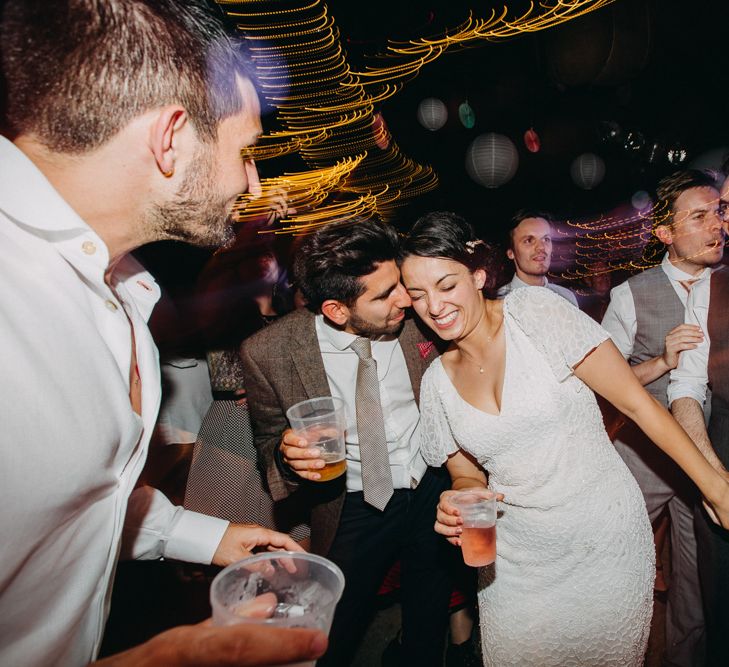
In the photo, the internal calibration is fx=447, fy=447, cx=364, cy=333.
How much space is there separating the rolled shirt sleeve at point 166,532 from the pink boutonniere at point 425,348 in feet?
4.64

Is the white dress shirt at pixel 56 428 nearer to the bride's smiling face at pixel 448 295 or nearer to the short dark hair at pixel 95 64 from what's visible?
the short dark hair at pixel 95 64

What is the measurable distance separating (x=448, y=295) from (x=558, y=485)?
3.04 ft

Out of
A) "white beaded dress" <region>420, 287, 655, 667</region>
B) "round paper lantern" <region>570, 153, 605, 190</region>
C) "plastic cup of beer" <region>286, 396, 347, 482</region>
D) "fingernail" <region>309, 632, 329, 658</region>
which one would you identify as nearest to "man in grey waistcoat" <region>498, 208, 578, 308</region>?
"white beaded dress" <region>420, 287, 655, 667</region>

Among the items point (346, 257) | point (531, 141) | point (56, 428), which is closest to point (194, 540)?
point (56, 428)

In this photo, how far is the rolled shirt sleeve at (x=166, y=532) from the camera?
4.71 feet

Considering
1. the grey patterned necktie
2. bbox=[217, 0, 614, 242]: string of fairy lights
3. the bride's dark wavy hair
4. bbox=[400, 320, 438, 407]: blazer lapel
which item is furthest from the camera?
bbox=[217, 0, 614, 242]: string of fairy lights

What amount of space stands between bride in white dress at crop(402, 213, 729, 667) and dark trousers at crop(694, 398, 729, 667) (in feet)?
1.22

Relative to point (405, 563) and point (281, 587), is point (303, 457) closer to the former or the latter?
point (281, 587)

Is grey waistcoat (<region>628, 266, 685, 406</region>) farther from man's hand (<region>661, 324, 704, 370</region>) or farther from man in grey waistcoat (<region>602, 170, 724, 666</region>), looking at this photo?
man's hand (<region>661, 324, 704, 370</region>)

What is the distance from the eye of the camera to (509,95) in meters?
6.48

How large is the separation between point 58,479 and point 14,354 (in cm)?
25

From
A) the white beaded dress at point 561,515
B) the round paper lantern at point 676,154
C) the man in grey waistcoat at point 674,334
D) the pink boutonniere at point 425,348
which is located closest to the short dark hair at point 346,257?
the pink boutonniere at point 425,348

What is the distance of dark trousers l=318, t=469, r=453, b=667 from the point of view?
7.86ft

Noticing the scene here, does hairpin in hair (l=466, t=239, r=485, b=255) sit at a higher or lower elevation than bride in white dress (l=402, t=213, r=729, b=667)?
higher
